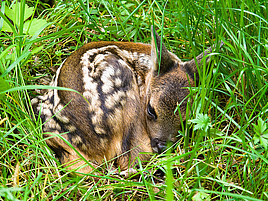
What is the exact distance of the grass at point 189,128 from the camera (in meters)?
2.47

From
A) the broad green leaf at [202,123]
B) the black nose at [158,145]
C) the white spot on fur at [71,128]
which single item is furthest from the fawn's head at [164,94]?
the white spot on fur at [71,128]

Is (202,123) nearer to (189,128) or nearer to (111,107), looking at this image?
(189,128)

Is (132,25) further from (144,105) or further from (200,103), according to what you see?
(200,103)

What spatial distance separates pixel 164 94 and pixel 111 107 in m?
0.51

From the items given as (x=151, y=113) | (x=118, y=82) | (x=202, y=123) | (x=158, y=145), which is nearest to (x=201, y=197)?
(x=202, y=123)

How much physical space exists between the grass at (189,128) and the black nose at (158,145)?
0.10m

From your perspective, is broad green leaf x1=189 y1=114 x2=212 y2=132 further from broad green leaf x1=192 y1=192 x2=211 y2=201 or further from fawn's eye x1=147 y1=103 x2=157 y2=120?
fawn's eye x1=147 y1=103 x2=157 y2=120

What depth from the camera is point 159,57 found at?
3234mm

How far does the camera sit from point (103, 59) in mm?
3291

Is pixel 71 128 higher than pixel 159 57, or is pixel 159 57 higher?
pixel 159 57

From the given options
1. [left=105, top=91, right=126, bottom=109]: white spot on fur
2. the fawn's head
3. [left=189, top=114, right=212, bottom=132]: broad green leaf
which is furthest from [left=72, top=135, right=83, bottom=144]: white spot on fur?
[left=189, top=114, right=212, bottom=132]: broad green leaf

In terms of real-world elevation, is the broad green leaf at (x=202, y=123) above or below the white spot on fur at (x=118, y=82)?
below

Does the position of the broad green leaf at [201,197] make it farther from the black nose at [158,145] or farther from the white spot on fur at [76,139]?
the white spot on fur at [76,139]

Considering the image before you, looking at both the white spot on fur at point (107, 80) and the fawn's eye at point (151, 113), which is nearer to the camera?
the white spot on fur at point (107, 80)
